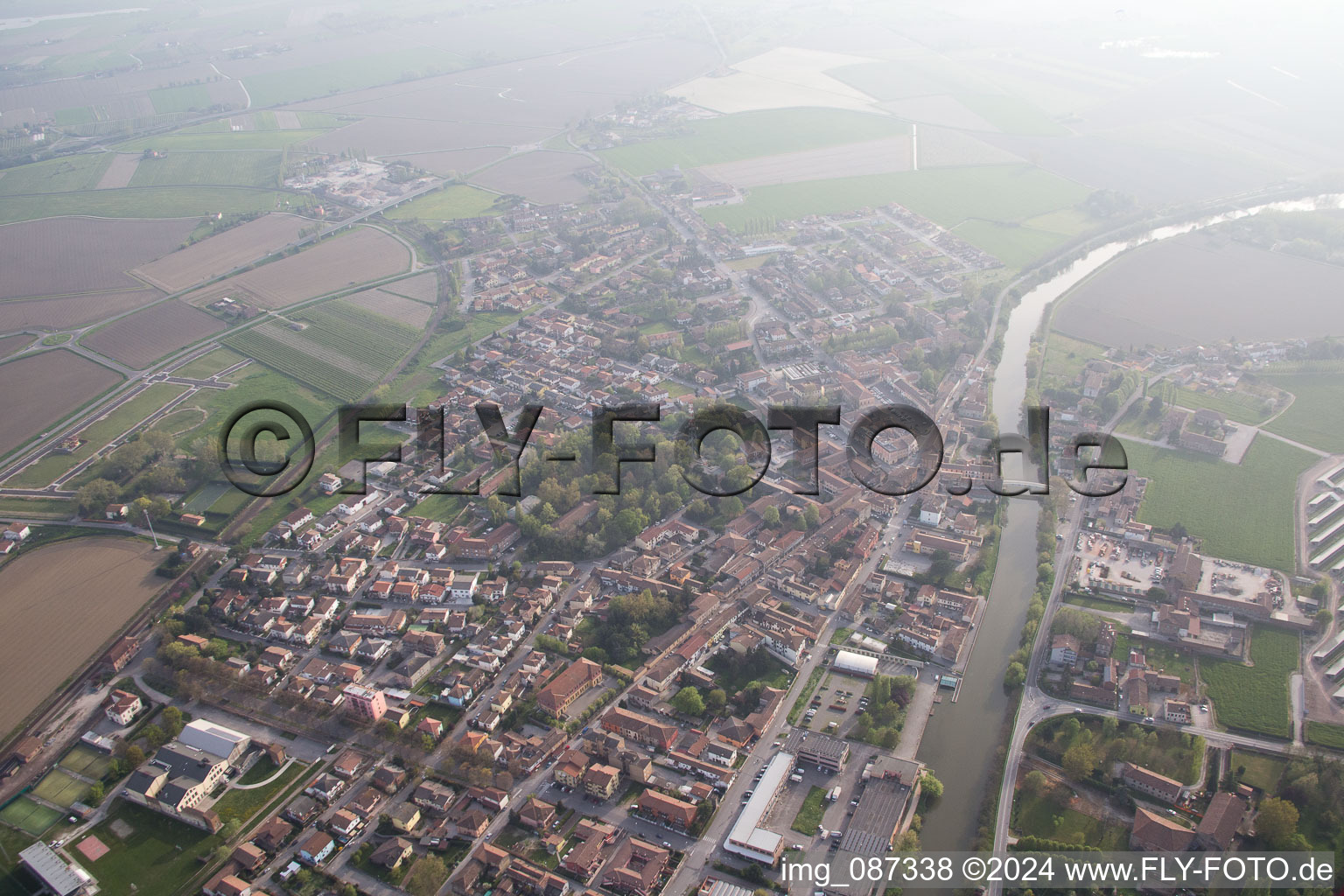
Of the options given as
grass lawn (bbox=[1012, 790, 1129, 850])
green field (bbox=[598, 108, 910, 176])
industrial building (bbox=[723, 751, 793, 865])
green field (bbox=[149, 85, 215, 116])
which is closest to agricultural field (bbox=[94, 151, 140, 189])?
green field (bbox=[149, 85, 215, 116])

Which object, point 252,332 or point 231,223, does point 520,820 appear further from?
point 231,223

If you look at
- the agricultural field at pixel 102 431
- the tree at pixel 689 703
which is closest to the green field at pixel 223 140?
the agricultural field at pixel 102 431

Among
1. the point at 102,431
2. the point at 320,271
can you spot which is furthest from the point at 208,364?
the point at 320,271

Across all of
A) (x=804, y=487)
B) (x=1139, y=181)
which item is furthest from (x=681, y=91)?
(x=804, y=487)

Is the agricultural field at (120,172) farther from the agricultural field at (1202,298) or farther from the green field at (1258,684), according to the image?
the green field at (1258,684)

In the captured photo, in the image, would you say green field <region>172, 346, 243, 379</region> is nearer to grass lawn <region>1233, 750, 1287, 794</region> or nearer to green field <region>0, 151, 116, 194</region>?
green field <region>0, 151, 116, 194</region>
